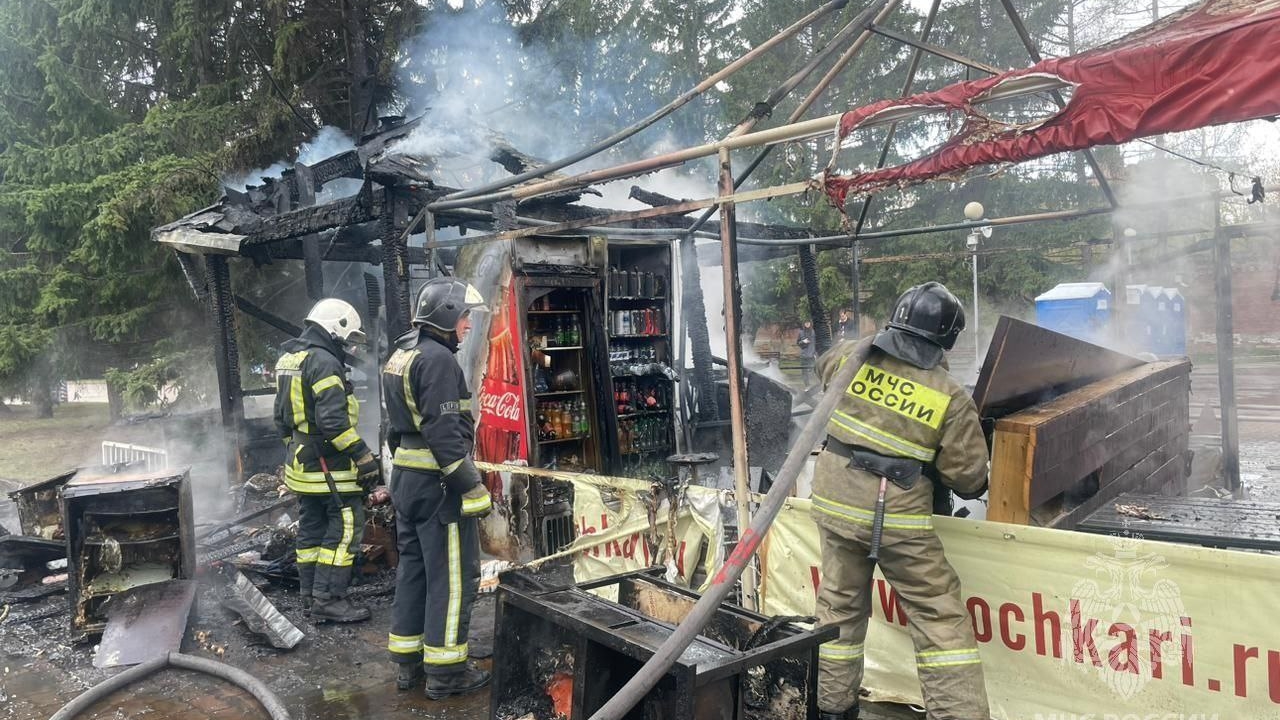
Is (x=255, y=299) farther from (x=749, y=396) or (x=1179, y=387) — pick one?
(x=1179, y=387)

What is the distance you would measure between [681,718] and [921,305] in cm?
221

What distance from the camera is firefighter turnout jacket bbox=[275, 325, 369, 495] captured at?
5594mm

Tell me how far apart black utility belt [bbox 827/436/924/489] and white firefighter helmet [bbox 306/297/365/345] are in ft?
13.1

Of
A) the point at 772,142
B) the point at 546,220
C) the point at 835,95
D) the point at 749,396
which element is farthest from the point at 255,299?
the point at 835,95

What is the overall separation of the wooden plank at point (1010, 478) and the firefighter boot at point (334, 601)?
4.61m

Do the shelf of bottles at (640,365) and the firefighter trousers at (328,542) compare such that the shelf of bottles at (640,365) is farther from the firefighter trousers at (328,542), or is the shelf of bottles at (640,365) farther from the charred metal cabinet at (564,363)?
the firefighter trousers at (328,542)

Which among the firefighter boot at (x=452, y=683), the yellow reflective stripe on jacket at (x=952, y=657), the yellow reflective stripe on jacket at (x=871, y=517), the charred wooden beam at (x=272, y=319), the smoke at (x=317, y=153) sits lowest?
the firefighter boot at (x=452, y=683)

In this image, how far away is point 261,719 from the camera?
4094 mm

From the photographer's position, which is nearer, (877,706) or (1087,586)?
(1087,586)

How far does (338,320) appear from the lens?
584 cm

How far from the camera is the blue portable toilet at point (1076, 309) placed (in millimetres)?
13914

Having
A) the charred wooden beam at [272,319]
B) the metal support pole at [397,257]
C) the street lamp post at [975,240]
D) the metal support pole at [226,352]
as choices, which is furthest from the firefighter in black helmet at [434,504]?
the street lamp post at [975,240]

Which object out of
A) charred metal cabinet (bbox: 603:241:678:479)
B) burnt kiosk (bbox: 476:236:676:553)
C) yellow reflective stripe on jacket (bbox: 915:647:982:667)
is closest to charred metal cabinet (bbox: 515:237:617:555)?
burnt kiosk (bbox: 476:236:676:553)

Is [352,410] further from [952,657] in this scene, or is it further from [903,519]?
[952,657]
